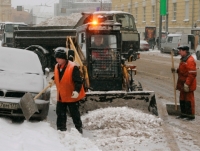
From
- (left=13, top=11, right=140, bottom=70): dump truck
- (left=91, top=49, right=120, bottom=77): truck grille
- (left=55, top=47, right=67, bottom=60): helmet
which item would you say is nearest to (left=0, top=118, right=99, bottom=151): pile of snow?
(left=55, top=47, right=67, bottom=60): helmet

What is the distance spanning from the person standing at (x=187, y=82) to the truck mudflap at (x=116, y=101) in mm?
660

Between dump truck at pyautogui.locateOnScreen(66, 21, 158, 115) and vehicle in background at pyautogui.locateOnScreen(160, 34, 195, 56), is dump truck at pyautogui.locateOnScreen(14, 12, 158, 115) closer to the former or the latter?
dump truck at pyautogui.locateOnScreen(66, 21, 158, 115)

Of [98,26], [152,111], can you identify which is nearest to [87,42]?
[98,26]

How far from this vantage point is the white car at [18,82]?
7793 millimetres

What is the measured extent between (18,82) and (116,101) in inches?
86.2

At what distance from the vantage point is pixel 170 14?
47750 millimetres

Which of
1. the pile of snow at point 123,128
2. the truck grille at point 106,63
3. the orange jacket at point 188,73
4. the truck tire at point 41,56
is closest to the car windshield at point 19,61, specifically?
the pile of snow at point 123,128

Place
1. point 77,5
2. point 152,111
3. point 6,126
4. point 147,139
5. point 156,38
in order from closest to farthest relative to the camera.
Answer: point 6,126 → point 147,139 → point 152,111 → point 156,38 → point 77,5

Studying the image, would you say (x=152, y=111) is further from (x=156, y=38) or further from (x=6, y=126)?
(x=156, y=38)

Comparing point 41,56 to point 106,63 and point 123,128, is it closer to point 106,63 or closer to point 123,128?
point 106,63

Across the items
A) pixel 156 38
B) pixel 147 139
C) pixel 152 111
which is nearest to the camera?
pixel 147 139

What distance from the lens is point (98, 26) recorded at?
10.8 metres

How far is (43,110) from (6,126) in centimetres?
115

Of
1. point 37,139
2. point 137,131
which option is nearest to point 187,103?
point 137,131
